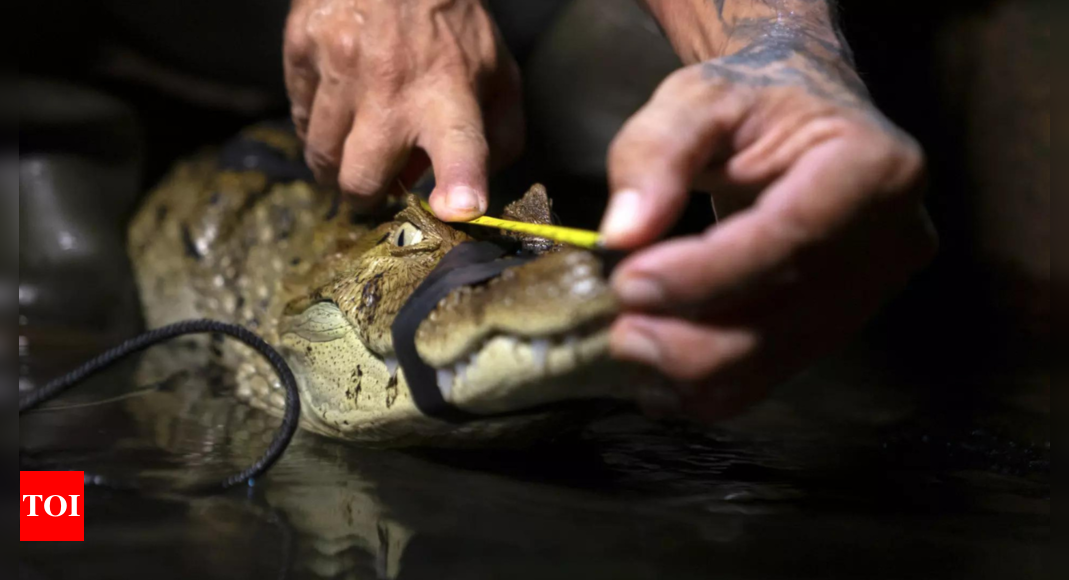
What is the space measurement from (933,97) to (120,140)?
2.60 meters

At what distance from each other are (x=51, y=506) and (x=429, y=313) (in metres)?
0.56

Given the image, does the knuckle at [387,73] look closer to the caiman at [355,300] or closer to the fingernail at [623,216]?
the caiman at [355,300]

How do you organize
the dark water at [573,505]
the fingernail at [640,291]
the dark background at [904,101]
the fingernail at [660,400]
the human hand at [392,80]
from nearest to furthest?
the fingernail at [640,291] → the fingernail at [660,400] → the dark water at [573,505] → the human hand at [392,80] → the dark background at [904,101]

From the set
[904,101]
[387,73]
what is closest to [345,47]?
[387,73]

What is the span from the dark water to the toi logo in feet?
0.08

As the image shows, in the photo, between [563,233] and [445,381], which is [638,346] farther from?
[445,381]

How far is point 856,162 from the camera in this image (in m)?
0.86

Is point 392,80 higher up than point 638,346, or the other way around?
point 392,80

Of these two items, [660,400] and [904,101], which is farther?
[904,101]

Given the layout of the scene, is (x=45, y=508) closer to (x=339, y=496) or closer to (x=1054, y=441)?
(x=339, y=496)

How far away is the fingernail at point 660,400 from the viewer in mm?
936

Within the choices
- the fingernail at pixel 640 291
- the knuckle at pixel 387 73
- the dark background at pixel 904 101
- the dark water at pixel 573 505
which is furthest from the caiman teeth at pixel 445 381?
the dark background at pixel 904 101

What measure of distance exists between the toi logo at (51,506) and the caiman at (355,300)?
0.43 meters

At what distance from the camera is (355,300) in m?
1.55
